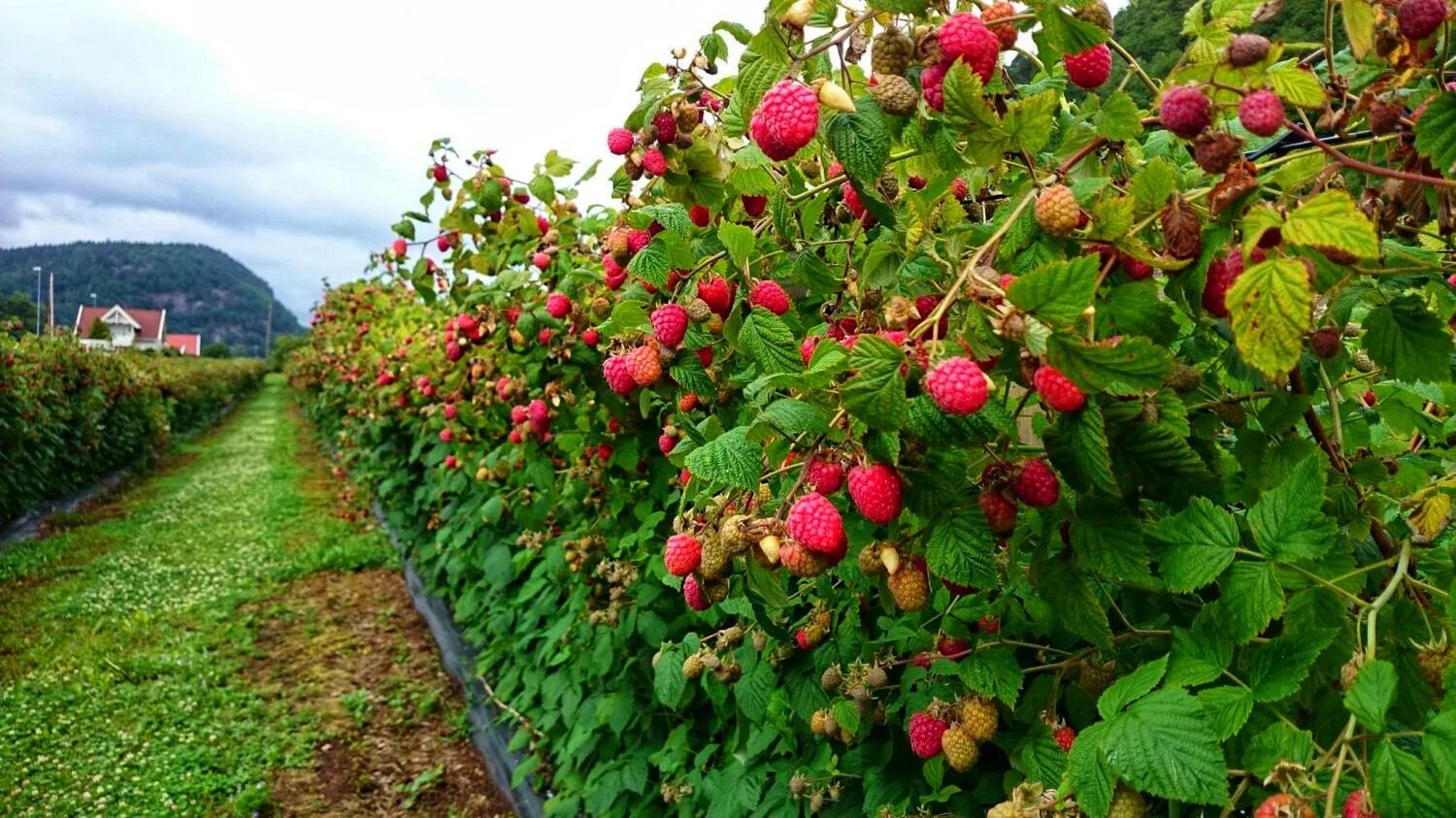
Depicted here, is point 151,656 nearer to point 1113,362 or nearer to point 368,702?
point 368,702

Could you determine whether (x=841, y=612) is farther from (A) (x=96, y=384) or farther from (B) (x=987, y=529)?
(A) (x=96, y=384)

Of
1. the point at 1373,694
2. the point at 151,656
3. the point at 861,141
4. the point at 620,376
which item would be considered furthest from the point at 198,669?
the point at 1373,694

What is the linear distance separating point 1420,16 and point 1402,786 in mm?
625

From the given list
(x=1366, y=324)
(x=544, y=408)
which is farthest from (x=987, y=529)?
(x=544, y=408)

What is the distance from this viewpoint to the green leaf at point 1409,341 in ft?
3.14

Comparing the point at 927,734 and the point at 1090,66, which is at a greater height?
the point at 1090,66

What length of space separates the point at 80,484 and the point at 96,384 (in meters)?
1.31

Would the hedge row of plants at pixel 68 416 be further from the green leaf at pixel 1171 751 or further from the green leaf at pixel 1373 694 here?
the green leaf at pixel 1373 694

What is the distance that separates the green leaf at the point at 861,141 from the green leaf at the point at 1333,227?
343 millimetres

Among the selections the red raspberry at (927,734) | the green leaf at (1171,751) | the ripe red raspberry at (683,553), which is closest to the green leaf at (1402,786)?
the green leaf at (1171,751)

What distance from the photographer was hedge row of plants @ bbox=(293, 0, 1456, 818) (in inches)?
28.7

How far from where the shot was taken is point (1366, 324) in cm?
99

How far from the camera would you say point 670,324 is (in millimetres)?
1134

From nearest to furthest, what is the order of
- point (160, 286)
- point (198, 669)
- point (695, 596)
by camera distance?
1. point (695, 596)
2. point (198, 669)
3. point (160, 286)
